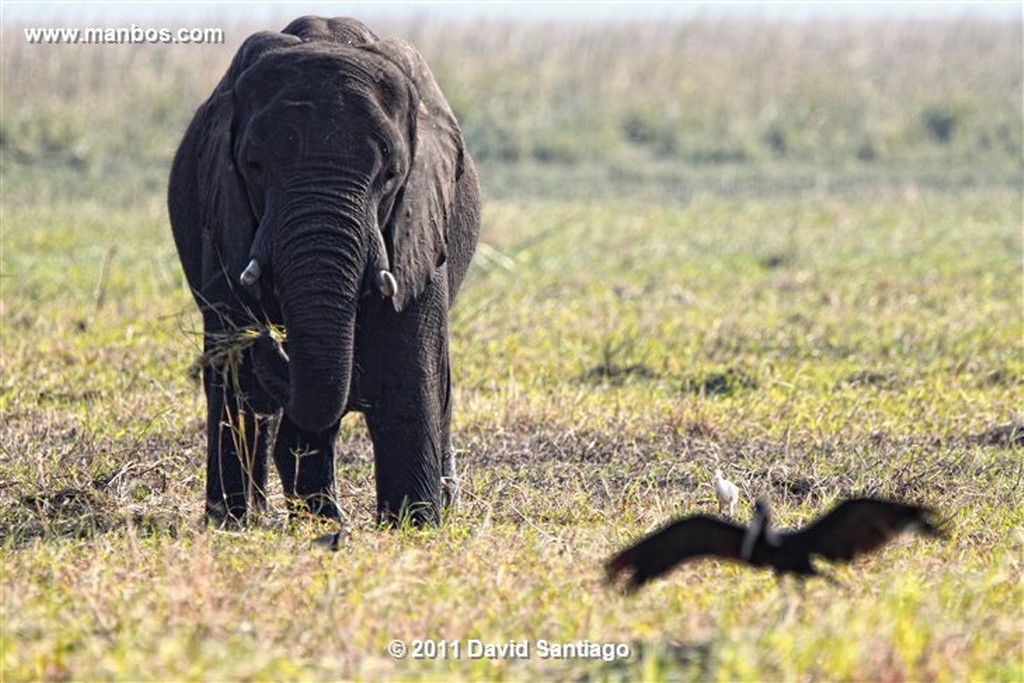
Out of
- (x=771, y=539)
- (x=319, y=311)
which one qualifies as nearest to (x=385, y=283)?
(x=319, y=311)

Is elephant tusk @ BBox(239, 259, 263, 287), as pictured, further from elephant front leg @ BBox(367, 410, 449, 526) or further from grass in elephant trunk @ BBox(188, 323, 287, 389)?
elephant front leg @ BBox(367, 410, 449, 526)

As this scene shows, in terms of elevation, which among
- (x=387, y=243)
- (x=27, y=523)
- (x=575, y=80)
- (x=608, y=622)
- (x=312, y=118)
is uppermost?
(x=312, y=118)

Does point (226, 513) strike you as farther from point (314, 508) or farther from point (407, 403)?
point (407, 403)

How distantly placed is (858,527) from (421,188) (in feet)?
7.28

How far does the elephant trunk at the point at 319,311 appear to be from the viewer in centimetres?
590

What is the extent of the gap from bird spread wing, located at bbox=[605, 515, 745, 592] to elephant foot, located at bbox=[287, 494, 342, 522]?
1886mm

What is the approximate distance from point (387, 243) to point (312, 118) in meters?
0.52

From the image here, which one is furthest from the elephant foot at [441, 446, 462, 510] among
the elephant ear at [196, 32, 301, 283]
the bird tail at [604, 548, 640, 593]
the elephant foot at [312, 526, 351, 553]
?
the bird tail at [604, 548, 640, 593]

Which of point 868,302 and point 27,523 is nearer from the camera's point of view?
point 27,523

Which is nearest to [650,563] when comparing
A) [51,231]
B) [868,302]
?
A: [868,302]

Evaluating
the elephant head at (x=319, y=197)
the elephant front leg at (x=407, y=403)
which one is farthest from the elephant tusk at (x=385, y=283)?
the elephant front leg at (x=407, y=403)

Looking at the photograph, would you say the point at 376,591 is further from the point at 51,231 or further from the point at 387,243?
the point at 51,231

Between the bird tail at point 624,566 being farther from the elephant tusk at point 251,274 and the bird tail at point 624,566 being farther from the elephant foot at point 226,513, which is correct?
the elephant foot at point 226,513

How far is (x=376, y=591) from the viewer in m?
5.02
